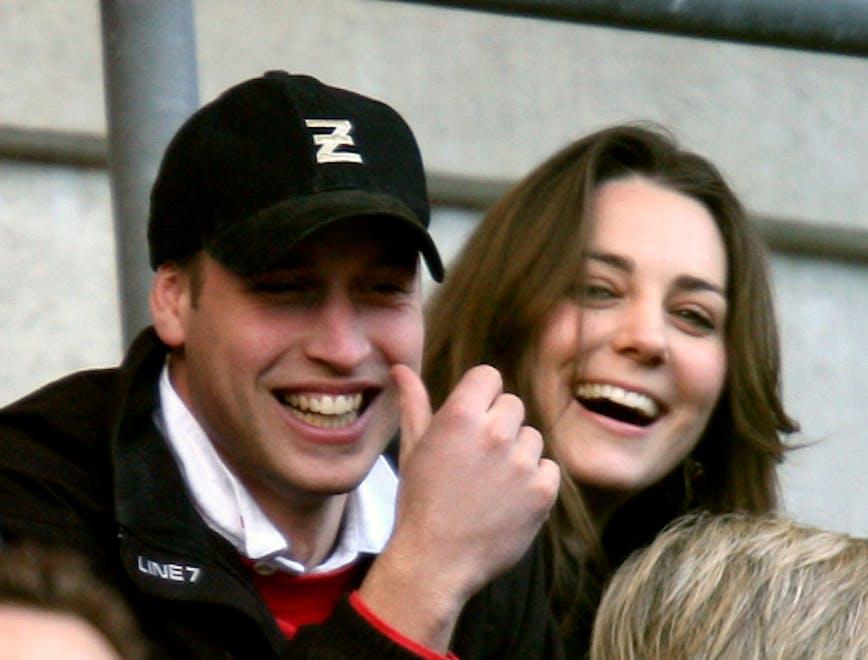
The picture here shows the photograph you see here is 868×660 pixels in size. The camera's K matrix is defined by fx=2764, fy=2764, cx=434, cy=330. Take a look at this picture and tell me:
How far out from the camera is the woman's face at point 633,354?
12.6 feet

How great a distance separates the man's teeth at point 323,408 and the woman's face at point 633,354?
0.94 metres

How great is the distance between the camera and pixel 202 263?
9.72ft

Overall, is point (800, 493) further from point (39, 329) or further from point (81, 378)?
point (81, 378)

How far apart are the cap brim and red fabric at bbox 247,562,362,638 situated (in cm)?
33

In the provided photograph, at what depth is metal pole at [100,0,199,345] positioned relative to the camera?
3.06 metres

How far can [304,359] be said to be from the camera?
2930 millimetres

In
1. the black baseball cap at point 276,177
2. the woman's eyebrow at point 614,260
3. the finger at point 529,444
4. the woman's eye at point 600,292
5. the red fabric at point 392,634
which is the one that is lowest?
the woman's eye at point 600,292

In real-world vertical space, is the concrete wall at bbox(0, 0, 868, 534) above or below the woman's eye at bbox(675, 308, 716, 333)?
below

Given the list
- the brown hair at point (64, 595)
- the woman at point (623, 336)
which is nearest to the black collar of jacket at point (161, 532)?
the brown hair at point (64, 595)

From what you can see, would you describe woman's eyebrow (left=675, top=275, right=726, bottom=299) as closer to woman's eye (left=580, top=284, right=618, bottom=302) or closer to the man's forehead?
woman's eye (left=580, top=284, right=618, bottom=302)

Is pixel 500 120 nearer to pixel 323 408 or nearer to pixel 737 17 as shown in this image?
pixel 737 17

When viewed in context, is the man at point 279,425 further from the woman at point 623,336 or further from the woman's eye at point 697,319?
the woman's eye at point 697,319

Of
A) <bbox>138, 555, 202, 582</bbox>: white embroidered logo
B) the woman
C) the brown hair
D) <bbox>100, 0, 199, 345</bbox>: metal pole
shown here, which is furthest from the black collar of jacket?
the woman

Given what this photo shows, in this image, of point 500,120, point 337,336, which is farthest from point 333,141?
point 500,120
